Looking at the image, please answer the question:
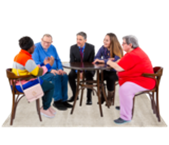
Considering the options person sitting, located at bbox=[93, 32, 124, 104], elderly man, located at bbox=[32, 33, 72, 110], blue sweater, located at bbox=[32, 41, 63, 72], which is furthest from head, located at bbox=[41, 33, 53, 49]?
person sitting, located at bbox=[93, 32, 124, 104]

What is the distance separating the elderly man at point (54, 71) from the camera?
4629mm

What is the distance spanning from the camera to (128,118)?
4.16 m

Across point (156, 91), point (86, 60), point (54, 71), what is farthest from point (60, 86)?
point (156, 91)

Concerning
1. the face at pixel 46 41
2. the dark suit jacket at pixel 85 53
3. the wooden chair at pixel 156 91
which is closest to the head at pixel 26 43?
the face at pixel 46 41

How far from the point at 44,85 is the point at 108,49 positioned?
1.49 meters

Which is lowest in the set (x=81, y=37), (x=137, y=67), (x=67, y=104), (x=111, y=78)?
(x=67, y=104)

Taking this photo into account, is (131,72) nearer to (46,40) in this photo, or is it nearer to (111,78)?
(111,78)

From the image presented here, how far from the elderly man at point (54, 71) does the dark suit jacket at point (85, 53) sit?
31 cm

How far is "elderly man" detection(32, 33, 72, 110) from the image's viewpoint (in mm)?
4629

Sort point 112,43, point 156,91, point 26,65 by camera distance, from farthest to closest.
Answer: point 112,43 < point 156,91 < point 26,65

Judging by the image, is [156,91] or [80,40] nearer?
[156,91]

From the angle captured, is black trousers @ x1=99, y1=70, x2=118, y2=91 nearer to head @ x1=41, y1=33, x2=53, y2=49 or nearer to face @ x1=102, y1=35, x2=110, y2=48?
Answer: face @ x1=102, y1=35, x2=110, y2=48

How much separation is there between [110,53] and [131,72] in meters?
0.81

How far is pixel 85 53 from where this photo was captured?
4.97m
